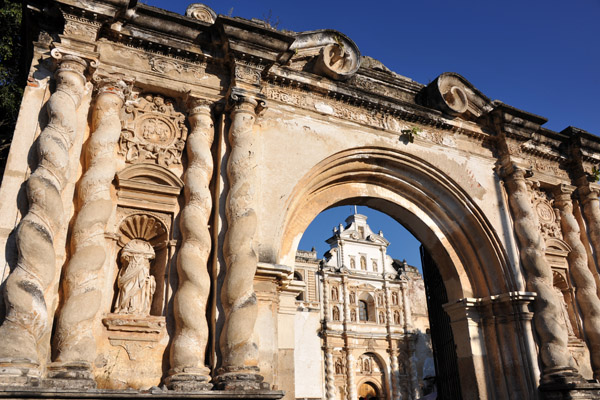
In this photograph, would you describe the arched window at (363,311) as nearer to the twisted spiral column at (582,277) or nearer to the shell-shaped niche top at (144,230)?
the twisted spiral column at (582,277)

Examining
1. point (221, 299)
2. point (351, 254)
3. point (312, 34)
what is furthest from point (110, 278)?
point (351, 254)

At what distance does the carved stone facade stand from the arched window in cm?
2389

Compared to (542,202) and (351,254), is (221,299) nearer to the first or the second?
→ (542,202)

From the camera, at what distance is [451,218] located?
27.9 ft

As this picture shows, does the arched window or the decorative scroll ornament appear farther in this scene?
the arched window

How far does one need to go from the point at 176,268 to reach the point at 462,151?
547 centimetres

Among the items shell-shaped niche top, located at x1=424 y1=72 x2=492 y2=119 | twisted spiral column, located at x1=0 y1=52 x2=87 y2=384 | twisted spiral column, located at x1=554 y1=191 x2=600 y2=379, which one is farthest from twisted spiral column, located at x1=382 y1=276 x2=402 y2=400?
twisted spiral column, located at x1=0 y1=52 x2=87 y2=384

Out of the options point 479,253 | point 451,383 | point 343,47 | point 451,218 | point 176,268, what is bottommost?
point 451,383

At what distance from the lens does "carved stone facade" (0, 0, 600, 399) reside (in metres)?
5.15

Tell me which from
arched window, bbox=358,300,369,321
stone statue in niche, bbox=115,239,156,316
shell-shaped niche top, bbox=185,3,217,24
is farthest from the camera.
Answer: arched window, bbox=358,300,369,321

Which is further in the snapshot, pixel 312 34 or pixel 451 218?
pixel 451 218

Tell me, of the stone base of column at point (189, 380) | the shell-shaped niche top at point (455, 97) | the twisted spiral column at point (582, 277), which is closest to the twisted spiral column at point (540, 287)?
the twisted spiral column at point (582, 277)

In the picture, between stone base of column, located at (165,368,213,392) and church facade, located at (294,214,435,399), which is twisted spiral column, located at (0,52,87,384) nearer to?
stone base of column, located at (165,368,213,392)

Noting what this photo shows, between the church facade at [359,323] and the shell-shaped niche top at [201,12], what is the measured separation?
21.1m
